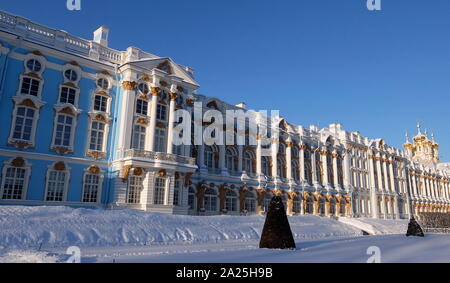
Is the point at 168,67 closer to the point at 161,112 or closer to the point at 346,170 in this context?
the point at 161,112

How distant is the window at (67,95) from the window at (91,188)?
5.94 meters

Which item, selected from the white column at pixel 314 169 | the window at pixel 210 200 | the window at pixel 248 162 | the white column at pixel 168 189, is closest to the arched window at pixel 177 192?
the white column at pixel 168 189

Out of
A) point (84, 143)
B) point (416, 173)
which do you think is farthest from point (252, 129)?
point (416, 173)

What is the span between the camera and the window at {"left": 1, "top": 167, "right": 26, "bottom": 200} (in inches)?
864

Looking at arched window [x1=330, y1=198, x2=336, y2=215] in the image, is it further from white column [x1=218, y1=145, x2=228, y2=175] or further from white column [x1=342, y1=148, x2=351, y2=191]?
white column [x1=218, y1=145, x2=228, y2=175]

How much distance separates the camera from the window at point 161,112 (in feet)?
95.9

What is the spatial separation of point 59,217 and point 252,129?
25505 mm

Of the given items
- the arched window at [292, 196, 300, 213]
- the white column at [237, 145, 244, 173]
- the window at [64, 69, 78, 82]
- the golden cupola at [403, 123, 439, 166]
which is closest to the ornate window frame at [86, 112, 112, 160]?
the window at [64, 69, 78, 82]

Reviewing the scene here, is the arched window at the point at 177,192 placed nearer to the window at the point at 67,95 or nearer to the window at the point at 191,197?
the window at the point at 191,197

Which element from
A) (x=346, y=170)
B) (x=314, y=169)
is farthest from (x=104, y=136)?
(x=346, y=170)

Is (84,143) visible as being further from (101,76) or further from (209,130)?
(209,130)

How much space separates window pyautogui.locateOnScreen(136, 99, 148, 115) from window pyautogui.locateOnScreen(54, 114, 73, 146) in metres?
5.29

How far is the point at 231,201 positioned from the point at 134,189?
40.5ft
